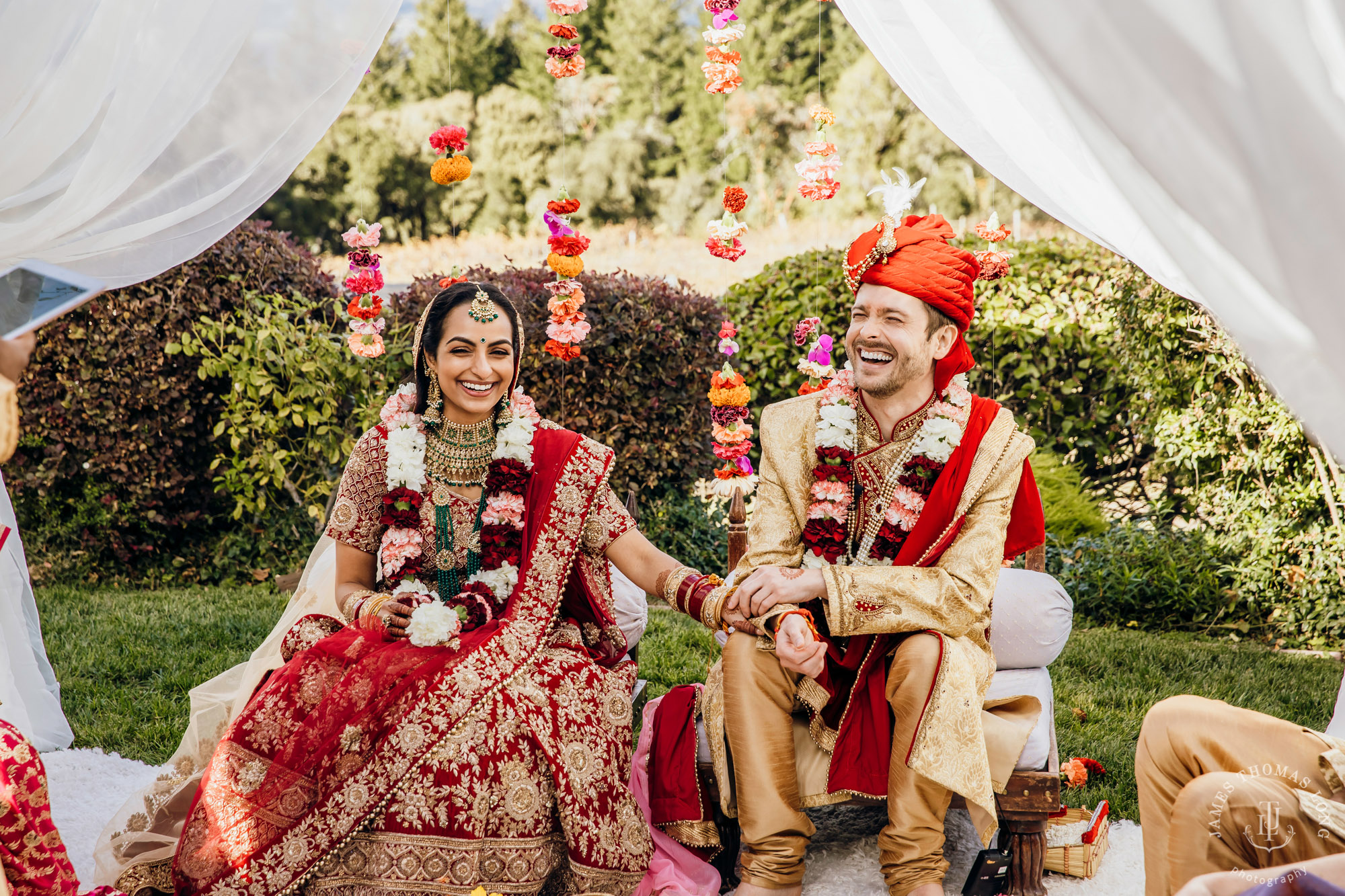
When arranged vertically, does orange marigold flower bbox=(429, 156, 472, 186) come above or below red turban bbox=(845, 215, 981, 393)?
above

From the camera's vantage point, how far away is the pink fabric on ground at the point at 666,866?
10.2ft

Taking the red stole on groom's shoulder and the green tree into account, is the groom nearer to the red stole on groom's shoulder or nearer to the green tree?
the red stole on groom's shoulder

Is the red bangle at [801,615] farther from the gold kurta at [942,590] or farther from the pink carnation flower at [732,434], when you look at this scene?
the pink carnation flower at [732,434]

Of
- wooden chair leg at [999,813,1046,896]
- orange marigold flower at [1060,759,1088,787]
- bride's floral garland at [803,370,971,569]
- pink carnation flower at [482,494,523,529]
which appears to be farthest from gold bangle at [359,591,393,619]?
orange marigold flower at [1060,759,1088,787]

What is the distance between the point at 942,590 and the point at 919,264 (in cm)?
97

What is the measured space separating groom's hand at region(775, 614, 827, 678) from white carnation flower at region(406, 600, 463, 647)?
92 centimetres

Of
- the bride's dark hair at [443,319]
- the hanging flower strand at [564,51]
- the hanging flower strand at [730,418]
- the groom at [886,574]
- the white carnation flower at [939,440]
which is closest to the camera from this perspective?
the groom at [886,574]

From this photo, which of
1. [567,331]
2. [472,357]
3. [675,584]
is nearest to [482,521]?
[472,357]

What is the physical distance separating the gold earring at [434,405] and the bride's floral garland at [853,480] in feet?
3.98

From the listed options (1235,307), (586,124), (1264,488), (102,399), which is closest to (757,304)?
(1264,488)

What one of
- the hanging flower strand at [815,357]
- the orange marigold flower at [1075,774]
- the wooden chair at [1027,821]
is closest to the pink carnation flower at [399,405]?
the hanging flower strand at [815,357]

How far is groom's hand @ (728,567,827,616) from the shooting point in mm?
3174

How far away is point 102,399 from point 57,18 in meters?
3.71

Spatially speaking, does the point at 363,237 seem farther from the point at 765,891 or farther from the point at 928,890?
the point at 928,890
